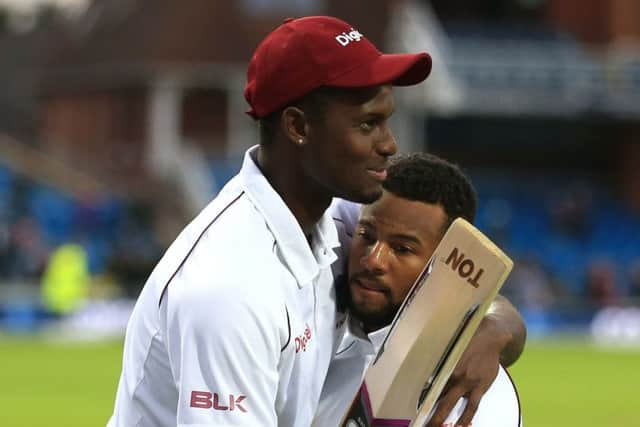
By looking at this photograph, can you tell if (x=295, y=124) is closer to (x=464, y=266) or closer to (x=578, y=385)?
(x=464, y=266)

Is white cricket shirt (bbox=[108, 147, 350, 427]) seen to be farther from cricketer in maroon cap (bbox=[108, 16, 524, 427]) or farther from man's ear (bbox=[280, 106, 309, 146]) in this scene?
man's ear (bbox=[280, 106, 309, 146])

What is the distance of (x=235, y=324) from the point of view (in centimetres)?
351

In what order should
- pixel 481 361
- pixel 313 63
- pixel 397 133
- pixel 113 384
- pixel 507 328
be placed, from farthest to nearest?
1. pixel 397 133
2. pixel 113 384
3. pixel 507 328
4. pixel 481 361
5. pixel 313 63

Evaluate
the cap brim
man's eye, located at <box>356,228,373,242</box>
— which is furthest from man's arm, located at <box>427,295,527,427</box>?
the cap brim

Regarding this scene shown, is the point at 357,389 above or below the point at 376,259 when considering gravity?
below

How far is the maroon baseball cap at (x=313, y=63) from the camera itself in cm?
375

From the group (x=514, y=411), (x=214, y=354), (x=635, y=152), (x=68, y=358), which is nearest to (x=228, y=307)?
(x=214, y=354)

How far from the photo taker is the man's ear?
3834mm

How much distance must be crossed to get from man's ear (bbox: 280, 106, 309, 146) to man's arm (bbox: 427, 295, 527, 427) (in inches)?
34.6

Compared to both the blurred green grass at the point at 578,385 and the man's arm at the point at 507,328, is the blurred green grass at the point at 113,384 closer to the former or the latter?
the blurred green grass at the point at 578,385

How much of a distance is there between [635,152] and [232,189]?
101ft

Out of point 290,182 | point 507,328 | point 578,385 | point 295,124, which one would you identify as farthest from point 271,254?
point 578,385

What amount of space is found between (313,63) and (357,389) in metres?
1.12

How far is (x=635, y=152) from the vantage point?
33.8m
